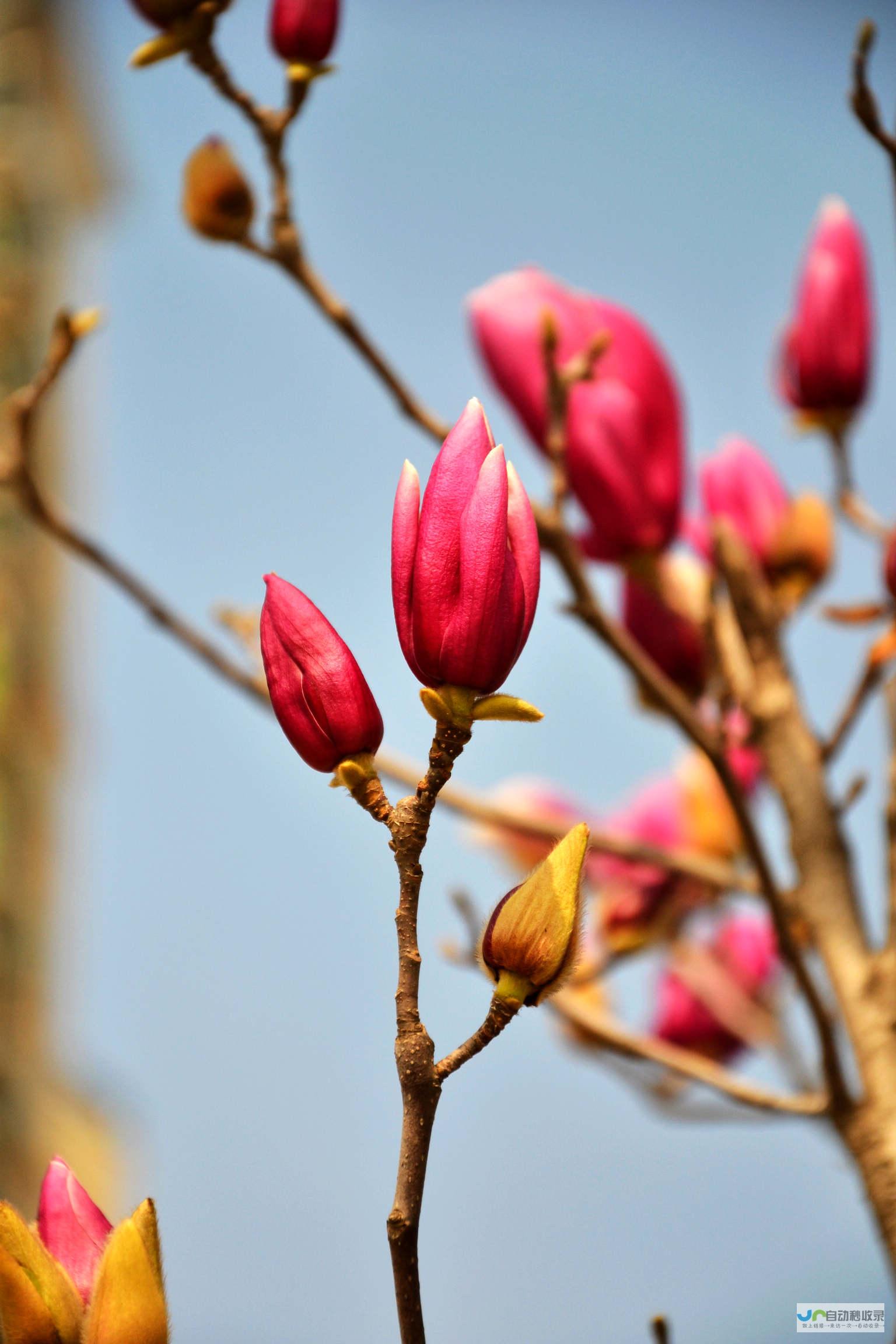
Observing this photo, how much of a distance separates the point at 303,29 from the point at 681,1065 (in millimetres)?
514

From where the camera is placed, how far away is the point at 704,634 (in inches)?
24.3

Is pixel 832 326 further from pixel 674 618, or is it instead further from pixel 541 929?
pixel 541 929

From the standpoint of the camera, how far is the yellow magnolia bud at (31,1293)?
281 mm

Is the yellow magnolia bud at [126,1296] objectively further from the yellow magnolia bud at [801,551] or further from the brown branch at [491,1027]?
the yellow magnolia bud at [801,551]

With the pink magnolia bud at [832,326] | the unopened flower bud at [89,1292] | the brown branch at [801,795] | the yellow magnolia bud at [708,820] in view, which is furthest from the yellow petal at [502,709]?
the yellow magnolia bud at [708,820]

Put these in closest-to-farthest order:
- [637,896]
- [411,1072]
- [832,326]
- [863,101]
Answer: [411,1072] → [863,101] → [832,326] → [637,896]

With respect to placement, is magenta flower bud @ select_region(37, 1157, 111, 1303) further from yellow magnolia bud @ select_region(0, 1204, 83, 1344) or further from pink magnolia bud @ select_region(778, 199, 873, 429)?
pink magnolia bud @ select_region(778, 199, 873, 429)

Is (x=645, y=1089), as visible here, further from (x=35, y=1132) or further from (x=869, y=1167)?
(x=35, y=1132)

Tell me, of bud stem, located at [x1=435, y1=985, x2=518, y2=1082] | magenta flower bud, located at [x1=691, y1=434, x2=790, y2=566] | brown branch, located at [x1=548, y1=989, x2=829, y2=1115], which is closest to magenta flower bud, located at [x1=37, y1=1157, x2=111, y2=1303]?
bud stem, located at [x1=435, y1=985, x2=518, y2=1082]

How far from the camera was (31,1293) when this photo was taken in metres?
0.28

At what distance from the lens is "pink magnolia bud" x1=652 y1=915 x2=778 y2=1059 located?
931 mm

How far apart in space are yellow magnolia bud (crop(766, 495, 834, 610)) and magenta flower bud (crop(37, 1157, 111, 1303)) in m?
0.54

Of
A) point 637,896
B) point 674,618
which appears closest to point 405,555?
point 674,618

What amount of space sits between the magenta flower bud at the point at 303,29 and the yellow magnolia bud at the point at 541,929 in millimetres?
431
